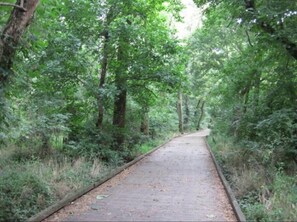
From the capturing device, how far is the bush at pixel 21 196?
5.67 meters

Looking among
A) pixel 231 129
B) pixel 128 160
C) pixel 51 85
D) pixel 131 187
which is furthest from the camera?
pixel 231 129

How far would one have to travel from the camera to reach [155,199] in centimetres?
770

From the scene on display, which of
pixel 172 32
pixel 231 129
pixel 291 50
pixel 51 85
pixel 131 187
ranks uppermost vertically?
pixel 172 32

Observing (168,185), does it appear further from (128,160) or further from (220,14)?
(220,14)

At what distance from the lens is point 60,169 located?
29.9 ft

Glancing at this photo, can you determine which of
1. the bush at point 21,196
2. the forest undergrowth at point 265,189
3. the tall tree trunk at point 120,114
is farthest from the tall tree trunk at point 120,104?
the bush at point 21,196

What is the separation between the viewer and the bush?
5671mm

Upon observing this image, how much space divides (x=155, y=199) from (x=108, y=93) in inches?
176

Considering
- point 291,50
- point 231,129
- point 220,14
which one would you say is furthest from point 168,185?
point 220,14

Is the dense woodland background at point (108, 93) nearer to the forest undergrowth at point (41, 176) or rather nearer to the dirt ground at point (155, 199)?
the forest undergrowth at point (41, 176)

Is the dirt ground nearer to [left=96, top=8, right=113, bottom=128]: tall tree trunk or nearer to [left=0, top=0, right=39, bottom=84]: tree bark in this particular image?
[left=96, top=8, right=113, bottom=128]: tall tree trunk

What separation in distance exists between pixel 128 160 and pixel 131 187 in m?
5.36

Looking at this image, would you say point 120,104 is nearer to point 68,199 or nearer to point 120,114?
point 120,114

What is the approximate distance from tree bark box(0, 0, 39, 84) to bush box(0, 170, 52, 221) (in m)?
2.14
